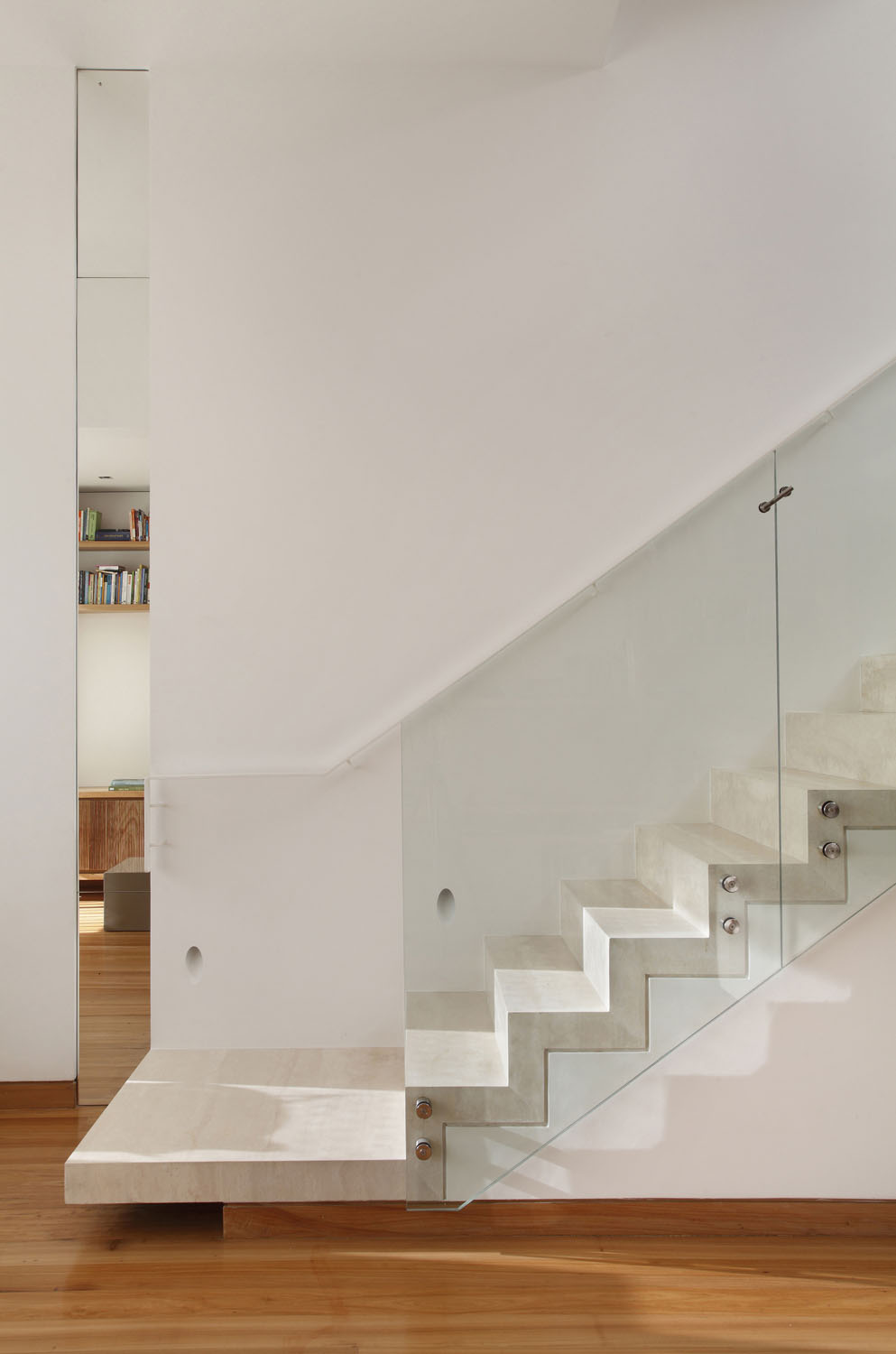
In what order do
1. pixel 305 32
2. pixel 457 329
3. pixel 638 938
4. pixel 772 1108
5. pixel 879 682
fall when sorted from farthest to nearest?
pixel 457 329 < pixel 305 32 < pixel 772 1108 < pixel 879 682 < pixel 638 938

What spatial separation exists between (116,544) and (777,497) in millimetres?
1935

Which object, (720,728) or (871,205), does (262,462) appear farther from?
(871,205)

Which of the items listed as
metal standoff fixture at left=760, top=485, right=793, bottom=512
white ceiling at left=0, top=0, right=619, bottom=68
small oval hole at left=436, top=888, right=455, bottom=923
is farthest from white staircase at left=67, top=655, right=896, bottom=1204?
white ceiling at left=0, top=0, right=619, bottom=68

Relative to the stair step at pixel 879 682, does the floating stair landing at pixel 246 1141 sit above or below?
below

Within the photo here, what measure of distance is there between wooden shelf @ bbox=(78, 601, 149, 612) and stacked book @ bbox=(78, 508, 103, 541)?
21 centimetres

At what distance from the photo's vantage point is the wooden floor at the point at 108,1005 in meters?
2.75

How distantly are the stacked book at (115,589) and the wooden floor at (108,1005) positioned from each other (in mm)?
920

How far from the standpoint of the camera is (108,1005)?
2.78m

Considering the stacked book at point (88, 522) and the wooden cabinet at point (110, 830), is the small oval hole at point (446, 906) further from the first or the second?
the stacked book at point (88, 522)

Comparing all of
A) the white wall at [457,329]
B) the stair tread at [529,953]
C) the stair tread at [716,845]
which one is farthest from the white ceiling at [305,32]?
the stair tread at [529,953]

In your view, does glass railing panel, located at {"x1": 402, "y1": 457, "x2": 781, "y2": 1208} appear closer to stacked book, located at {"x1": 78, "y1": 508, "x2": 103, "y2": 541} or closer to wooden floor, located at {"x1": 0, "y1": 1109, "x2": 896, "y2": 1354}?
wooden floor, located at {"x1": 0, "y1": 1109, "x2": 896, "y2": 1354}

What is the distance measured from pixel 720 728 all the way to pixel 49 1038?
220 centimetres

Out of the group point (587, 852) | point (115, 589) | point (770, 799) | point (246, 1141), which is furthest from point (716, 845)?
point (115, 589)

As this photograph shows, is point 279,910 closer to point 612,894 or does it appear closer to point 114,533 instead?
point 612,894
